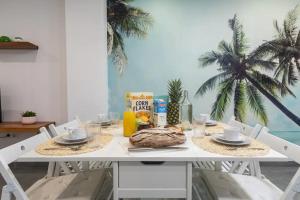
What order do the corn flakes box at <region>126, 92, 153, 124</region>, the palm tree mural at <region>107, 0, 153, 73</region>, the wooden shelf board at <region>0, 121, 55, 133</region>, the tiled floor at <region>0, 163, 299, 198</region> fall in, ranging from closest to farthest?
1. the corn flakes box at <region>126, 92, 153, 124</region>
2. the tiled floor at <region>0, 163, 299, 198</region>
3. the wooden shelf board at <region>0, 121, 55, 133</region>
4. the palm tree mural at <region>107, 0, 153, 73</region>

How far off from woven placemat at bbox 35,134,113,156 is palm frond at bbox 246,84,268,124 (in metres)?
2.34

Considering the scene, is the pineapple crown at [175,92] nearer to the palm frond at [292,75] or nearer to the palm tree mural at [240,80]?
the palm tree mural at [240,80]

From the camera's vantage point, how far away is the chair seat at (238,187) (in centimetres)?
139

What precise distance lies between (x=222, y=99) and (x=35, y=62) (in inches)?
97.3

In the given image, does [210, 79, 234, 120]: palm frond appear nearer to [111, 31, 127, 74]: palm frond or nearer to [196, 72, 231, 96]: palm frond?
[196, 72, 231, 96]: palm frond

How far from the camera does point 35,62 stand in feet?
10.7

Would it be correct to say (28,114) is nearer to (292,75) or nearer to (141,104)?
(141,104)

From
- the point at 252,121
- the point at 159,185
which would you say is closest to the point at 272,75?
the point at 252,121

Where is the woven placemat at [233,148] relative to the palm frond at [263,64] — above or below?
below

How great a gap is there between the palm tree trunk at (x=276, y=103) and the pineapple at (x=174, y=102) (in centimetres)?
176

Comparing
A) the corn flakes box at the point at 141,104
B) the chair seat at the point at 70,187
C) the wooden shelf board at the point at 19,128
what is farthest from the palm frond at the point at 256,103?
the wooden shelf board at the point at 19,128

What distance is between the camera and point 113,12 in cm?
314

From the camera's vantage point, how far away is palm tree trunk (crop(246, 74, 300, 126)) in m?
3.25

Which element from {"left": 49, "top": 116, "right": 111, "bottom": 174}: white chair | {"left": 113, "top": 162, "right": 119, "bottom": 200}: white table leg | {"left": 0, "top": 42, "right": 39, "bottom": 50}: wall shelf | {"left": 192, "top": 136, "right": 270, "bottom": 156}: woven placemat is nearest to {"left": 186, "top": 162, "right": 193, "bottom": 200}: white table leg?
{"left": 192, "top": 136, "right": 270, "bottom": 156}: woven placemat
